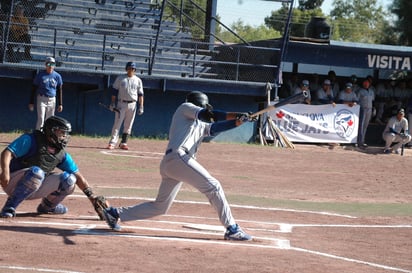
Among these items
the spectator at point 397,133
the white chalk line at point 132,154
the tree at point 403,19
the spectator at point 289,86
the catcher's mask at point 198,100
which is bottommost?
the white chalk line at point 132,154

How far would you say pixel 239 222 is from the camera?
34.7ft

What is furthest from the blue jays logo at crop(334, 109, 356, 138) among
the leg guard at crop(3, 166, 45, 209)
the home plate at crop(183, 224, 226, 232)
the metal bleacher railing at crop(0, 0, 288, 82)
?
the leg guard at crop(3, 166, 45, 209)

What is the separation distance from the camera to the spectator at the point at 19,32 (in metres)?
21.3

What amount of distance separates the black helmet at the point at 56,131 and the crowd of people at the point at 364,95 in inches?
572

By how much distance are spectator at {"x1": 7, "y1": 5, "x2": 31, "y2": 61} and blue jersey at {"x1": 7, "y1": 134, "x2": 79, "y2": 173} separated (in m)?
12.3

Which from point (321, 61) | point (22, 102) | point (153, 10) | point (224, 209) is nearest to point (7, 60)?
point (22, 102)

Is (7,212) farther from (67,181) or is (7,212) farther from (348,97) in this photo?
(348,97)

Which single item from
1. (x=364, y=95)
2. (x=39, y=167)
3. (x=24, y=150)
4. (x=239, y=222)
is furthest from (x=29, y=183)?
(x=364, y=95)

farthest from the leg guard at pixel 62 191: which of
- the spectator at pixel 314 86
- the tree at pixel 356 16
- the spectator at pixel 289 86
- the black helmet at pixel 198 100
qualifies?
the tree at pixel 356 16

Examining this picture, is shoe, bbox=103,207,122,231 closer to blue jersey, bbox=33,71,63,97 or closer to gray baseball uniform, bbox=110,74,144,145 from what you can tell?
blue jersey, bbox=33,71,63,97

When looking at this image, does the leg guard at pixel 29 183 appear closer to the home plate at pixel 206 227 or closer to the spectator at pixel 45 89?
the home plate at pixel 206 227

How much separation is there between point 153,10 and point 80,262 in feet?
61.6

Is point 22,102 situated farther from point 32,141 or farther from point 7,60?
point 32,141

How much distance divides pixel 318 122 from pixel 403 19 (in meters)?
22.5
